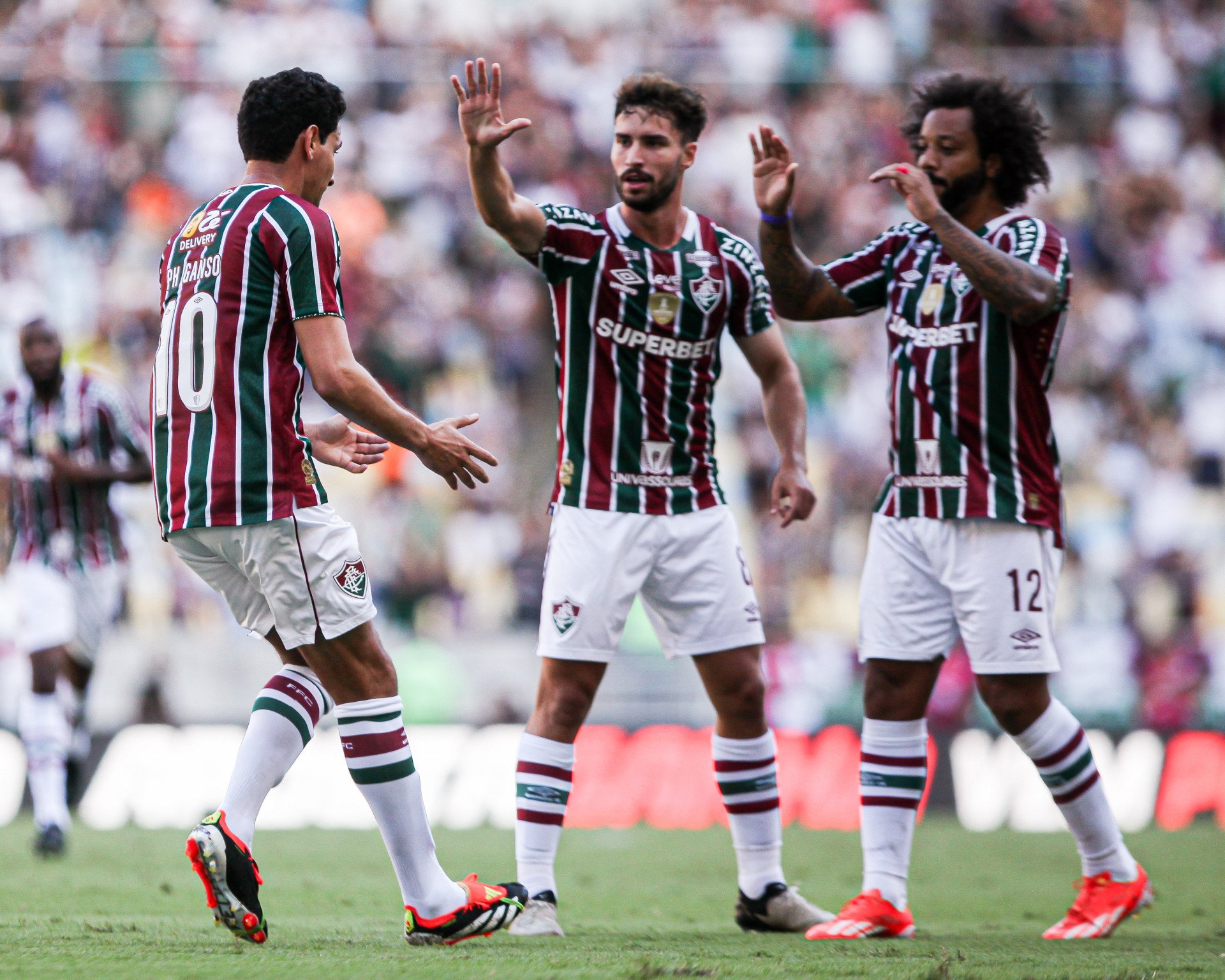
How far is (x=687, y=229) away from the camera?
5504 mm

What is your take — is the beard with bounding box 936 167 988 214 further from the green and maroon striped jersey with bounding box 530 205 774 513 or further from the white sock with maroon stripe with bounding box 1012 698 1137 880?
the white sock with maroon stripe with bounding box 1012 698 1137 880

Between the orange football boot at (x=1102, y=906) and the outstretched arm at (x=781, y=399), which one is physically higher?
the outstretched arm at (x=781, y=399)

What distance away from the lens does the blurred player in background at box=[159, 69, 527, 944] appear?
417 centimetres

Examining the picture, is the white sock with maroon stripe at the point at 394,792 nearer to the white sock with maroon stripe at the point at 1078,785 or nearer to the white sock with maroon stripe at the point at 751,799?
the white sock with maroon stripe at the point at 751,799

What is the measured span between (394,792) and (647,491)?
1.45 m

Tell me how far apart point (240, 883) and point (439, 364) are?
1131cm

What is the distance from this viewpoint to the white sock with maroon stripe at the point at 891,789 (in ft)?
17.2

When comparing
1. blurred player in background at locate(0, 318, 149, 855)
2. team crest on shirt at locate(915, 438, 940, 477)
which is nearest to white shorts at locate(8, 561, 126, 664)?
blurred player in background at locate(0, 318, 149, 855)

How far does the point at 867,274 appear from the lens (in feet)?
18.2

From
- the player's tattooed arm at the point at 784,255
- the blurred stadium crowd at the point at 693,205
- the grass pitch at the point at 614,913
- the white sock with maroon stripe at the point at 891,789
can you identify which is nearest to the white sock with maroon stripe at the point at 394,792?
the grass pitch at the point at 614,913

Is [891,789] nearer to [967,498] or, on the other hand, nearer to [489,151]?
[967,498]

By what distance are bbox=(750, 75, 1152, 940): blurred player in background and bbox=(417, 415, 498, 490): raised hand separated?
1.73 m

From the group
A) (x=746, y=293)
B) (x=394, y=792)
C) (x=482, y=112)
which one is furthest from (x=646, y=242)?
(x=394, y=792)

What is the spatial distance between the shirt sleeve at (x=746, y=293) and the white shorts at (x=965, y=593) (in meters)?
0.82
